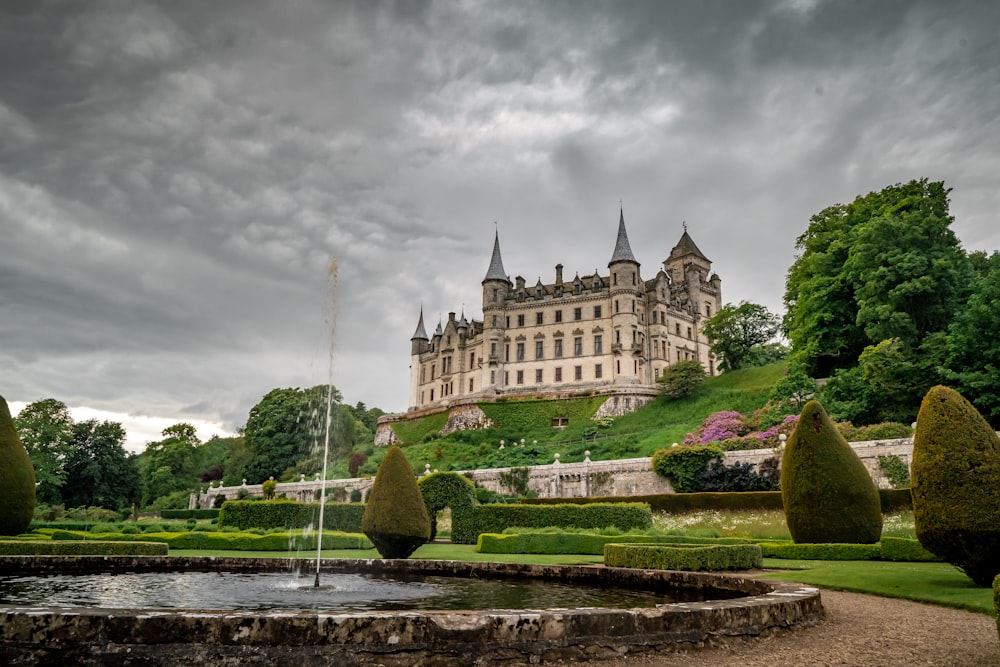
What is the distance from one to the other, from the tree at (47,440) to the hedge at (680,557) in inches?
1661

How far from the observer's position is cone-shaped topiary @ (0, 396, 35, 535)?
21.2 meters

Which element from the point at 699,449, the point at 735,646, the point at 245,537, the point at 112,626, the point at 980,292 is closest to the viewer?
the point at 112,626

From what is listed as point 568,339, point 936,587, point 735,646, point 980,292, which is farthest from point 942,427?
point 568,339

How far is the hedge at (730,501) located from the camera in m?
23.5

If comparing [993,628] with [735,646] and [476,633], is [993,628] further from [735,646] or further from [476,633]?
[476,633]

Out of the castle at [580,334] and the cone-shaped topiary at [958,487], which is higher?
the castle at [580,334]

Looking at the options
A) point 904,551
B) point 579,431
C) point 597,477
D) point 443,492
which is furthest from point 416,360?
point 904,551

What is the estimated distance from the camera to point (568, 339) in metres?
66.4

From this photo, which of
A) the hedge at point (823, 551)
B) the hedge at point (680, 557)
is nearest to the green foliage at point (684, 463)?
the hedge at point (823, 551)

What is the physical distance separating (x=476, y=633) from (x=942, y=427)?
883 centimetres

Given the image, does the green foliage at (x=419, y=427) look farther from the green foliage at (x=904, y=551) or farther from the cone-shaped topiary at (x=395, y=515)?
the green foliage at (x=904, y=551)

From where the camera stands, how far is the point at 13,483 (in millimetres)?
21438

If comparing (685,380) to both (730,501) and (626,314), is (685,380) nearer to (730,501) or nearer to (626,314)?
(626,314)

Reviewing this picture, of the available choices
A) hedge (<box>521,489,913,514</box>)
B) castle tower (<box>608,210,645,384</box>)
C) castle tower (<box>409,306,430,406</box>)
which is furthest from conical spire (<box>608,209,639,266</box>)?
hedge (<box>521,489,913,514</box>)
